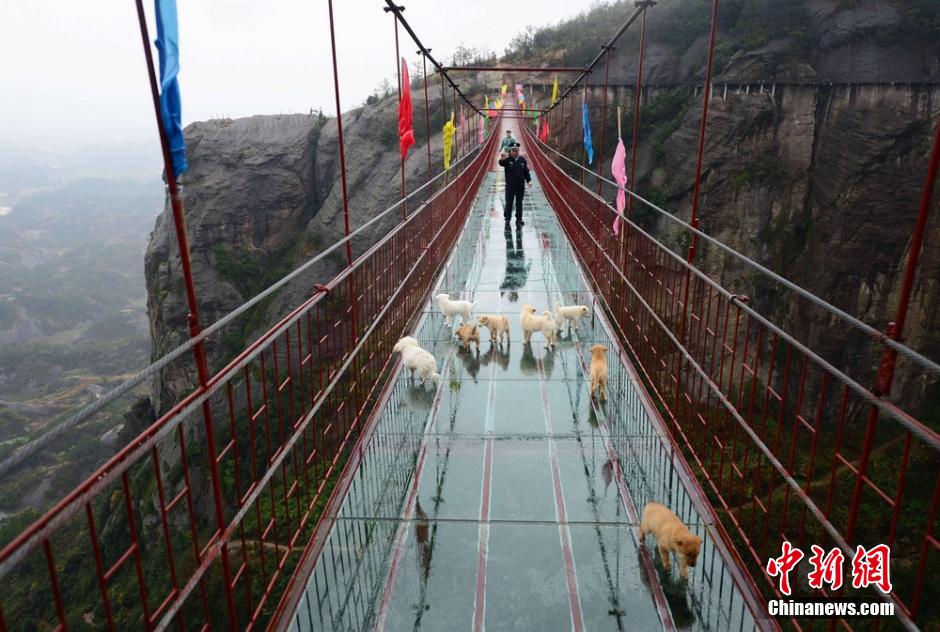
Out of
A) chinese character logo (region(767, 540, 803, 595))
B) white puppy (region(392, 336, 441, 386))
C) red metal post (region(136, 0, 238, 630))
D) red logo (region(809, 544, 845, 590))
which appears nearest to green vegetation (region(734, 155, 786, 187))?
white puppy (region(392, 336, 441, 386))

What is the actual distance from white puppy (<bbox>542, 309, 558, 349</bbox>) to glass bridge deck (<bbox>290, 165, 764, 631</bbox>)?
213 mm

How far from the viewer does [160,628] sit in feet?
5.60

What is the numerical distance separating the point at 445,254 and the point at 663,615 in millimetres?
6668

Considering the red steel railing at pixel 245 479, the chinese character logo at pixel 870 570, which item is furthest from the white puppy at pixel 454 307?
the chinese character logo at pixel 870 570

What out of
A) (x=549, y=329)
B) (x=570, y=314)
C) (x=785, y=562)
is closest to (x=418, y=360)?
(x=549, y=329)

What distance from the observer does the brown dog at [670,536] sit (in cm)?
290

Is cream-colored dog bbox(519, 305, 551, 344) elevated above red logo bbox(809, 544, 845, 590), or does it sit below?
below

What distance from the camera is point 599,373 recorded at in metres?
4.90

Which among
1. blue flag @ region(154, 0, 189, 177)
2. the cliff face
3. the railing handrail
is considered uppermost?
blue flag @ region(154, 0, 189, 177)

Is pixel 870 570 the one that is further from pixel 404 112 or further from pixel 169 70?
pixel 404 112

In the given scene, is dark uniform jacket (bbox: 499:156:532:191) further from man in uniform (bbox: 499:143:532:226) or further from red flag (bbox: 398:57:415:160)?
red flag (bbox: 398:57:415:160)

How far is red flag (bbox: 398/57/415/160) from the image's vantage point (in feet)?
20.1

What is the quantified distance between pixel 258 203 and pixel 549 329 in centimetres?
2482

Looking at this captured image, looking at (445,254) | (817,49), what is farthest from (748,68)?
(445,254)
